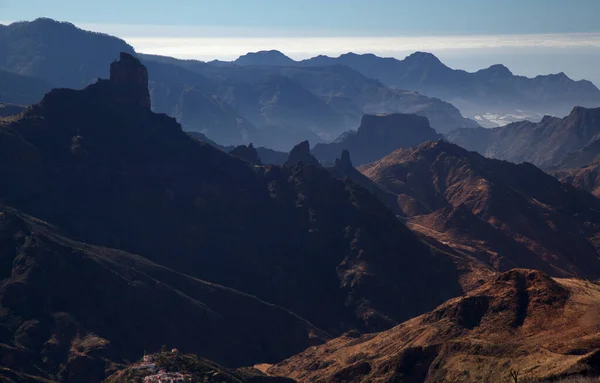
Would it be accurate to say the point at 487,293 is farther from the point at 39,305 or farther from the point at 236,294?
the point at 39,305

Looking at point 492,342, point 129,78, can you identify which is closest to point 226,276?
point 129,78

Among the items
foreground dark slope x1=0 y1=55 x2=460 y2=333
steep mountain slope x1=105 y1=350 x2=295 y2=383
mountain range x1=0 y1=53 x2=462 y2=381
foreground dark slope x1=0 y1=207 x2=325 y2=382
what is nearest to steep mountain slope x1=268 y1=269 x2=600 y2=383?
steep mountain slope x1=105 y1=350 x2=295 y2=383

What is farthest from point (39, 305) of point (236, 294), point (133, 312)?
point (236, 294)

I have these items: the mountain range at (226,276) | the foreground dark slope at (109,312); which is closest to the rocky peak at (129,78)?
the mountain range at (226,276)

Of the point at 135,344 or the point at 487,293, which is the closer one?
the point at 487,293

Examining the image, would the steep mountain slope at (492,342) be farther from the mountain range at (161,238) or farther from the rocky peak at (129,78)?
the rocky peak at (129,78)

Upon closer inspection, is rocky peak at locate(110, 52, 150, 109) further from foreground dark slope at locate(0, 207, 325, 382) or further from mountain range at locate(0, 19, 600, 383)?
foreground dark slope at locate(0, 207, 325, 382)

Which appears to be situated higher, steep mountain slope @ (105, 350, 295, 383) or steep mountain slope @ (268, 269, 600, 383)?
steep mountain slope @ (268, 269, 600, 383)
